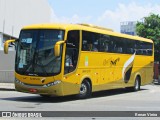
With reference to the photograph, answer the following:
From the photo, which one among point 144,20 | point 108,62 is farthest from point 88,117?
point 144,20

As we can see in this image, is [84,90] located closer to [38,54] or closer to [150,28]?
[38,54]

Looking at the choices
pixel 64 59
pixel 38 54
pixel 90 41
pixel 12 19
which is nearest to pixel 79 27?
pixel 90 41

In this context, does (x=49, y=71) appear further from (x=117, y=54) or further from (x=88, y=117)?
(x=88, y=117)

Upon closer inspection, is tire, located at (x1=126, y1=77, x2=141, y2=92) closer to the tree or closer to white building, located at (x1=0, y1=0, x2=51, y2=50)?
white building, located at (x1=0, y1=0, x2=51, y2=50)

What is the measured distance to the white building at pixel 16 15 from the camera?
37925mm

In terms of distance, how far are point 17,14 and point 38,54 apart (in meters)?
25.1

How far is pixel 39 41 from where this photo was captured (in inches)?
736

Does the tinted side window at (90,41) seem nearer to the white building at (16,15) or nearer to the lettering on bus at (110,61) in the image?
the lettering on bus at (110,61)

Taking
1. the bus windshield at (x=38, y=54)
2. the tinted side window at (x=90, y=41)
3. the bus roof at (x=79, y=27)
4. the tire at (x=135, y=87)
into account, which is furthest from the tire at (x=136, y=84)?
the bus windshield at (x=38, y=54)

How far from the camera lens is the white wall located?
3826 cm

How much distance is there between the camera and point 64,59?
18.5 metres

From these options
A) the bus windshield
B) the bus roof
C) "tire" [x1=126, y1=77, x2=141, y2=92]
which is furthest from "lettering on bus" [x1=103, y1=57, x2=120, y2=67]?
the bus windshield

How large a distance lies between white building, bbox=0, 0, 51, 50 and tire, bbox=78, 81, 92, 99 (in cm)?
1712

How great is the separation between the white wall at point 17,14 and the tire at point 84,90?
17736mm
